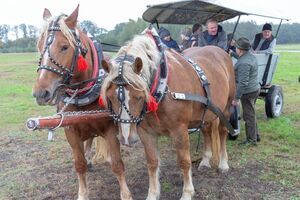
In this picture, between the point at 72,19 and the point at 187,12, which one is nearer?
the point at 72,19

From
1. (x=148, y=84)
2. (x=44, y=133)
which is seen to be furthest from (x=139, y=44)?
(x=44, y=133)

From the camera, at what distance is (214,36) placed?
19.4 ft

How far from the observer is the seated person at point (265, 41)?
6797mm

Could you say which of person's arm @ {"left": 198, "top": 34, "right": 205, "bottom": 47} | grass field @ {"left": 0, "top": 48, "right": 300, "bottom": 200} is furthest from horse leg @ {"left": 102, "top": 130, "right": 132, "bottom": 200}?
person's arm @ {"left": 198, "top": 34, "right": 205, "bottom": 47}

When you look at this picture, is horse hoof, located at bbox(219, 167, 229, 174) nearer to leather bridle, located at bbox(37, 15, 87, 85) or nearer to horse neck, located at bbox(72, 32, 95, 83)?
horse neck, located at bbox(72, 32, 95, 83)

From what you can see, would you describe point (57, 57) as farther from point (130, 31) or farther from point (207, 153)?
point (130, 31)

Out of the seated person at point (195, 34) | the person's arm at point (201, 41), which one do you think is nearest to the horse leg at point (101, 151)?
the person's arm at point (201, 41)

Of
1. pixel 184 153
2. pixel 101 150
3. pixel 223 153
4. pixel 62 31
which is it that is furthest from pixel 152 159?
pixel 62 31

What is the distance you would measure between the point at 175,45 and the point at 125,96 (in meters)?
4.00

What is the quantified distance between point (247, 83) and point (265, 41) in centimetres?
193

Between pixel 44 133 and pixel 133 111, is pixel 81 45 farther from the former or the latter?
pixel 44 133

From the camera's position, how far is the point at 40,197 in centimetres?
410

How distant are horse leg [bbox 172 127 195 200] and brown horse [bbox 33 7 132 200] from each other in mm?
569

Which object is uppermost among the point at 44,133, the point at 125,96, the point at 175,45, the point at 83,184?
the point at 125,96
